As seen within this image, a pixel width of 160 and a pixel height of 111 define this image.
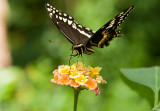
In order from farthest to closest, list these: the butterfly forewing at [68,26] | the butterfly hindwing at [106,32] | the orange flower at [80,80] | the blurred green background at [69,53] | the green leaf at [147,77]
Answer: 1. the blurred green background at [69,53]
2. the butterfly forewing at [68,26]
3. the butterfly hindwing at [106,32]
4. the green leaf at [147,77]
5. the orange flower at [80,80]

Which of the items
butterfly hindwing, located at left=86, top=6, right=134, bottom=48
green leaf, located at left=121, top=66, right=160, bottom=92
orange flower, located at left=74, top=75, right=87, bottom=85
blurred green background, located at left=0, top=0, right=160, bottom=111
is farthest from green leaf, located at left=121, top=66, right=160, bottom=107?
orange flower, located at left=74, top=75, right=87, bottom=85

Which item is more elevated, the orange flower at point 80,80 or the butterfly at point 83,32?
the butterfly at point 83,32

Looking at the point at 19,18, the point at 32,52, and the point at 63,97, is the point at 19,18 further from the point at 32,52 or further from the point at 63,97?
the point at 63,97

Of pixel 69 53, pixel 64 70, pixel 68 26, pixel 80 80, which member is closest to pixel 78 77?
pixel 80 80

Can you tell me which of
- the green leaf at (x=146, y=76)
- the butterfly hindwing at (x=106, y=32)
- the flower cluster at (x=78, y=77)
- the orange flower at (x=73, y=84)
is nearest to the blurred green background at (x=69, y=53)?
the green leaf at (x=146, y=76)

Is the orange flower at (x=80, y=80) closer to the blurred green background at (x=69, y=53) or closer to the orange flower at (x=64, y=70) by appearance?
the orange flower at (x=64, y=70)

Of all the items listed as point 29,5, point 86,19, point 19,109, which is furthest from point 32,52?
point 19,109
